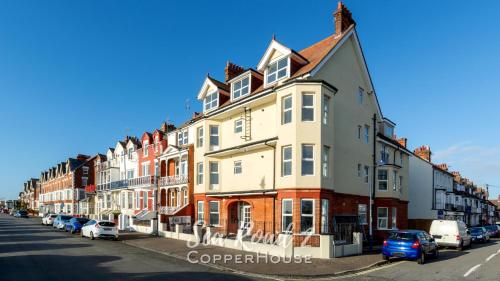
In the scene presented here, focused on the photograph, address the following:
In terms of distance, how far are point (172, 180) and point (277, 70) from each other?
628 inches

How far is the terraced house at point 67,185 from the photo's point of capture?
7106 centimetres

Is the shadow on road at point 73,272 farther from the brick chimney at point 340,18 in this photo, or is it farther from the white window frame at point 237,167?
the brick chimney at point 340,18

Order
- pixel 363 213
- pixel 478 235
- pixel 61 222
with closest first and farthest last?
pixel 363 213 < pixel 478 235 < pixel 61 222

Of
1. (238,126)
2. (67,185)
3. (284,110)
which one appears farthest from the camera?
(67,185)

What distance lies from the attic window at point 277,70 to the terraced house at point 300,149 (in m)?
0.07

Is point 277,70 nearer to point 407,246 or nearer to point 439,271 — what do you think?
point 407,246

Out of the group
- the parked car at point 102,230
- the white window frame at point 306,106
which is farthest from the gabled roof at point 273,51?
the parked car at point 102,230

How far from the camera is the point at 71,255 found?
→ 1989 centimetres

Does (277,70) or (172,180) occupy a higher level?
(277,70)

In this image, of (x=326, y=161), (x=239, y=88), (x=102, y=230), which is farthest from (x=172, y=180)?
(x=326, y=161)

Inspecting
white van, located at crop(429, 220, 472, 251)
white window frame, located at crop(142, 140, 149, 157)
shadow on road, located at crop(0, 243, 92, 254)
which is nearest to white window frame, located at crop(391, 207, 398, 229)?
white van, located at crop(429, 220, 472, 251)

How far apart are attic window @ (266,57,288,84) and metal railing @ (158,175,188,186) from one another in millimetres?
12786

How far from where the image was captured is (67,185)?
2985 inches

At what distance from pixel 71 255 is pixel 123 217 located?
75.2ft
